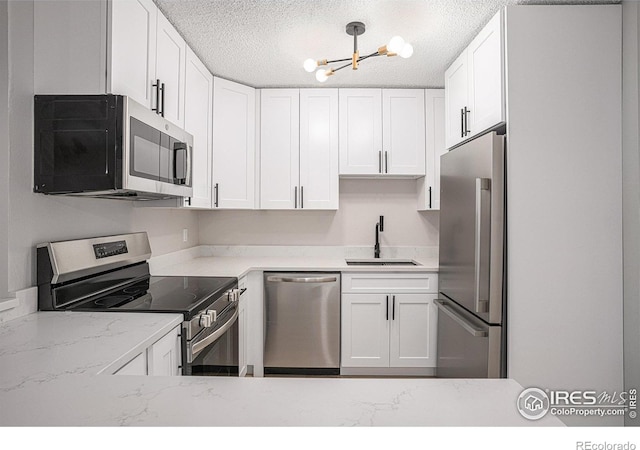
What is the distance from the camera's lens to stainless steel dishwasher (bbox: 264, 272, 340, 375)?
2.97 meters

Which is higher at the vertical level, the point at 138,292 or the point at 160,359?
the point at 138,292

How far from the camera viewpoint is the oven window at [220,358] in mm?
1695

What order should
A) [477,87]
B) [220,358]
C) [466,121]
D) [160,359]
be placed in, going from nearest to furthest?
[160,359]
[220,358]
[477,87]
[466,121]

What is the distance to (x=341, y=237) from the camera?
367 cm

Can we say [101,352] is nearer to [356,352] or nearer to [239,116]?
[356,352]

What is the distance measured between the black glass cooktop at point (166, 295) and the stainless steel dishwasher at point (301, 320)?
0.69 metres

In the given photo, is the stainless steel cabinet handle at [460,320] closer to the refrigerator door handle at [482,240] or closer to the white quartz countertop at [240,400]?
the refrigerator door handle at [482,240]

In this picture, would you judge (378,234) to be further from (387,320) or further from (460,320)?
(460,320)

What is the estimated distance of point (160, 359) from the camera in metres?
1.36

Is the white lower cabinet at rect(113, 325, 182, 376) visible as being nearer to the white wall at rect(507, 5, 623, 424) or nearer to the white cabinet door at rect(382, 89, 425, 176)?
the white wall at rect(507, 5, 623, 424)

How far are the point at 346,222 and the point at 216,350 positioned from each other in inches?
79.3

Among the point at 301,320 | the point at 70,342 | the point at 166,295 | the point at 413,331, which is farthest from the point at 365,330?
the point at 70,342

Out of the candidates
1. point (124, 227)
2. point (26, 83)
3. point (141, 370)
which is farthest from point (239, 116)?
point (141, 370)
